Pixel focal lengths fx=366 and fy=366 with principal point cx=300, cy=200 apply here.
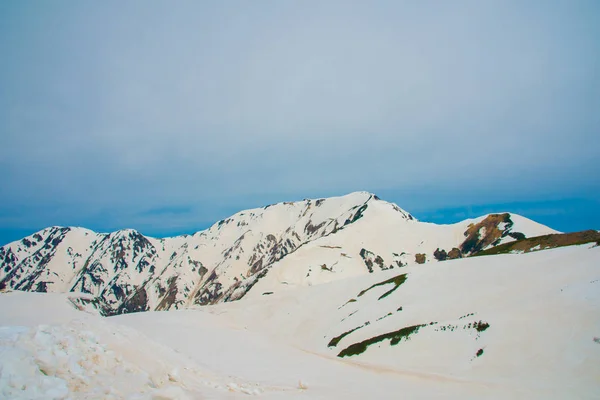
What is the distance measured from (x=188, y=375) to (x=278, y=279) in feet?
404

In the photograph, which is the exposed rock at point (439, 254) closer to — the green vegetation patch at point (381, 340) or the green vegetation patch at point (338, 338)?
the green vegetation patch at point (338, 338)

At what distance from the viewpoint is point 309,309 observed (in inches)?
2493

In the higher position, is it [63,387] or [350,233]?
[63,387]

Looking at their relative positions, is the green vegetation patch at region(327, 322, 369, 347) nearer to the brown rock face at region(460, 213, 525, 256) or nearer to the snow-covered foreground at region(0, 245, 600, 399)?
the snow-covered foreground at region(0, 245, 600, 399)

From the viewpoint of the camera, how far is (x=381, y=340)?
3431 centimetres

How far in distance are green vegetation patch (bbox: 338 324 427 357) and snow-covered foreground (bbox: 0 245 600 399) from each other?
7.2 inches

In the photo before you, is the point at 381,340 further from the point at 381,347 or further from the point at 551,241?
the point at 551,241

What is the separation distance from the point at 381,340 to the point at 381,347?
1.51 meters

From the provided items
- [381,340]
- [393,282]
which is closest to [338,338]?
[381,340]

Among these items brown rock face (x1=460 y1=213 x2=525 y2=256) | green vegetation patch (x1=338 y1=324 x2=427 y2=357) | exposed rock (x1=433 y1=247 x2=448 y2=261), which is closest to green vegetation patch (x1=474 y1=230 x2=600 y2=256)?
green vegetation patch (x1=338 y1=324 x2=427 y2=357)

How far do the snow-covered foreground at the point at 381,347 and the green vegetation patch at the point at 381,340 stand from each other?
182mm

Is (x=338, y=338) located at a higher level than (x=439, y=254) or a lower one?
higher

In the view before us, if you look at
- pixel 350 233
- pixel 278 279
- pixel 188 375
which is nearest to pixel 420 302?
pixel 188 375

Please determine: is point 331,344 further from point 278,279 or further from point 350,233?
point 350,233
